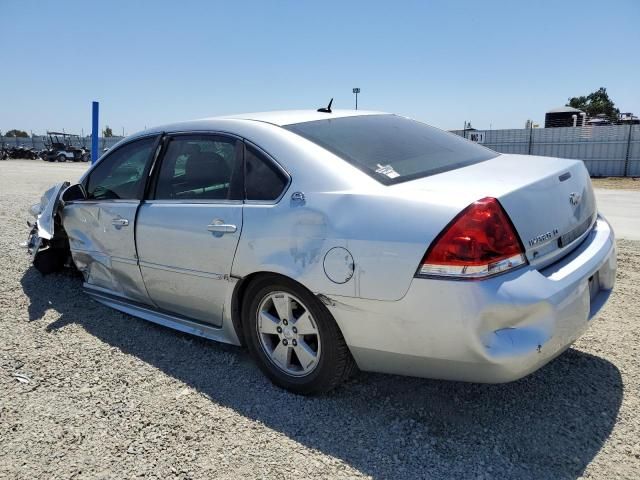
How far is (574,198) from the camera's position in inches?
104

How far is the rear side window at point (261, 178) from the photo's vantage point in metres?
2.77

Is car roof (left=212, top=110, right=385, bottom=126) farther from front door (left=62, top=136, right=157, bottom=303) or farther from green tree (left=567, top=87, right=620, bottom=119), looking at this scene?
green tree (left=567, top=87, right=620, bottom=119)

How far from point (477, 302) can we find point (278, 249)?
1027 mm

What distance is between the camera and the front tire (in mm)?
2576

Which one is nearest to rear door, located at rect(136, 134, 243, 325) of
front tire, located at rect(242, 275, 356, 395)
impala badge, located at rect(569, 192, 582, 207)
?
front tire, located at rect(242, 275, 356, 395)

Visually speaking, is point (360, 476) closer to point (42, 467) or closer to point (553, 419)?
point (553, 419)

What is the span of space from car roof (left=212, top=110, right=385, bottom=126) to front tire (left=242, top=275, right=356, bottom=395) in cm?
100

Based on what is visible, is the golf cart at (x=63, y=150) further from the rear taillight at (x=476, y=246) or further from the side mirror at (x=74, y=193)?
the rear taillight at (x=476, y=246)

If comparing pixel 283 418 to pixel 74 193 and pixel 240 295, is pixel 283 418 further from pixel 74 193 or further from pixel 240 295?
pixel 74 193

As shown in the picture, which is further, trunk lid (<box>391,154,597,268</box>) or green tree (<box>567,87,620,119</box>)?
green tree (<box>567,87,620,119</box>)

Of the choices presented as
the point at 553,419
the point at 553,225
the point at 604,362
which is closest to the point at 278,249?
the point at 553,225

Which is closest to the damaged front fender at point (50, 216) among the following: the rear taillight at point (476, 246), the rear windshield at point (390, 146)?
the rear windshield at point (390, 146)

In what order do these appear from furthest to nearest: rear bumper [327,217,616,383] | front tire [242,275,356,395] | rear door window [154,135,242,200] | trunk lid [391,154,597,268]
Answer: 1. rear door window [154,135,242,200]
2. front tire [242,275,356,395]
3. trunk lid [391,154,597,268]
4. rear bumper [327,217,616,383]

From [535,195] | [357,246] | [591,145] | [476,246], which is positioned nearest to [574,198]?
[535,195]
